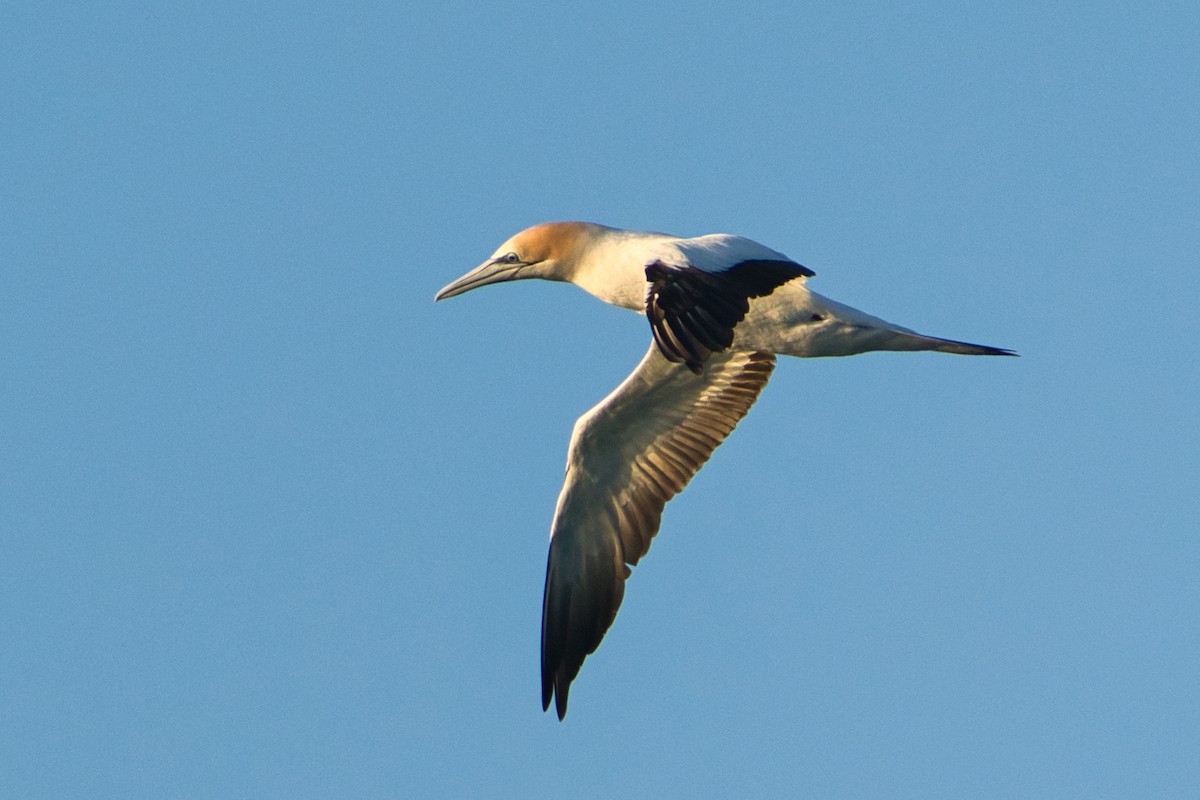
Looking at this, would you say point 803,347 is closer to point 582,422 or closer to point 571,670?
point 582,422

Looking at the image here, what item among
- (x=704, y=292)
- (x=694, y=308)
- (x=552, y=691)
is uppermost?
(x=704, y=292)

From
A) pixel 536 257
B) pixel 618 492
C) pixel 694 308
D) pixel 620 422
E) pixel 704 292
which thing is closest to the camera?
pixel 694 308

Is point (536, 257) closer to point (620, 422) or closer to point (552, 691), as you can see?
point (620, 422)

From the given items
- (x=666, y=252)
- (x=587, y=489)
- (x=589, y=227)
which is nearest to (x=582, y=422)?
(x=587, y=489)

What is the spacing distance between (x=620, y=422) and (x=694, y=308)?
135 inches

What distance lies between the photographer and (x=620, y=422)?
46.3 feet

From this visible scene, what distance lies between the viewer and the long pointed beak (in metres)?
14.0

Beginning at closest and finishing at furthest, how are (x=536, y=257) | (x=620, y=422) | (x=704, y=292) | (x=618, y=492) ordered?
(x=704, y=292), (x=536, y=257), (x=620, y=422), (x=618, y=492)

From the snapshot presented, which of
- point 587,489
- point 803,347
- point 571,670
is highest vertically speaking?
point 803,347

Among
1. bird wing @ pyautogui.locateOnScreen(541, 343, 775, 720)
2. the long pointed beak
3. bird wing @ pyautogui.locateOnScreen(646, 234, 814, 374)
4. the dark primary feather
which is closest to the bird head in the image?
the long pointed beak

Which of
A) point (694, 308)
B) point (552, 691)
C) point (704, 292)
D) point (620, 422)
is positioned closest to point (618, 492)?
point (620, 422)

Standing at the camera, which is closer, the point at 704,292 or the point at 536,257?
the point at 704,292

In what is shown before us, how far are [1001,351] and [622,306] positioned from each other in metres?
2.53

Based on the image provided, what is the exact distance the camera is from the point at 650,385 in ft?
45.9
